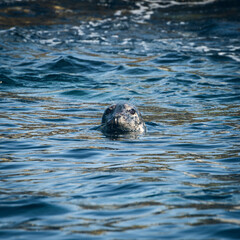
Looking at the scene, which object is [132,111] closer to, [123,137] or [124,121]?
[124,121]

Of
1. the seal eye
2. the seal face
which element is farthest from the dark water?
the seal eye

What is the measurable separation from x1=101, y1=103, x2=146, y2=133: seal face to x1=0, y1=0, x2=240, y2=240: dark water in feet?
0.90

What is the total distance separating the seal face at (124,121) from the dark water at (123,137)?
0.27 meters

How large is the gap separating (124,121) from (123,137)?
0.56 m

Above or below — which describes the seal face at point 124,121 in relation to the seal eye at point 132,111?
below

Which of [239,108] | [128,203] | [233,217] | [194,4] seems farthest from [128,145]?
[194,4]

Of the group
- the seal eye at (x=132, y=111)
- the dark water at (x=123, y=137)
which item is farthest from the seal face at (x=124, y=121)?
the dark water at (x=123, y=137)

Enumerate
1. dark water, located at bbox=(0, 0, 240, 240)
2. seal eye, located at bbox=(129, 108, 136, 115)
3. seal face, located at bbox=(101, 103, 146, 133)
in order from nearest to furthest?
dark water, located at bbox=(0, 0, 240, 240) → seal face, located at bbox=(101, 103, 146, 133) → seal eye, located at bbox=(129, 108, 136, 115)

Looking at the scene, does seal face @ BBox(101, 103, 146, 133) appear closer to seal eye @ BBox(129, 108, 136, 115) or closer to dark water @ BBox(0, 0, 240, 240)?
seal eye @ BBox(129, 108, 136, 115)

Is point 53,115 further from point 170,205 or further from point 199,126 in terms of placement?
point 170,205

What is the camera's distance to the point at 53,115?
417 inches

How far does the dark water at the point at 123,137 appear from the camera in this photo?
4.01 m

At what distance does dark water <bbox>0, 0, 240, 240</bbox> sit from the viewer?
401 centimetres

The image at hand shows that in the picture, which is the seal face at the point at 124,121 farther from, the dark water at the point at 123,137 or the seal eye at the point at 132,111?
the dark water at the point at 123,137
